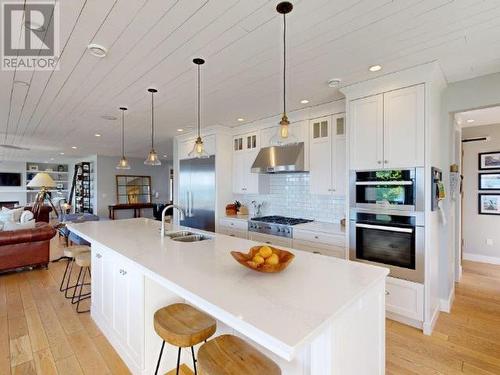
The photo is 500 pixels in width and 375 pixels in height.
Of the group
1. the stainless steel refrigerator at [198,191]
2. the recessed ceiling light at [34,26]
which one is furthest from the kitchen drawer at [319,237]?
the recessed ceiling light at [34,26]

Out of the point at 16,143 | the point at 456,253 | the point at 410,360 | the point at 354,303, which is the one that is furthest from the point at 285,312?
the point at 16,143

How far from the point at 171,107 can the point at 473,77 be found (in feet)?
12.0

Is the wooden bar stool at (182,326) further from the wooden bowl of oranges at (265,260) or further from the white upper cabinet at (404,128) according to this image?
the white upper cabinet at (404,128)

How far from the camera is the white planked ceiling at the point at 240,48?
1675 millimetres

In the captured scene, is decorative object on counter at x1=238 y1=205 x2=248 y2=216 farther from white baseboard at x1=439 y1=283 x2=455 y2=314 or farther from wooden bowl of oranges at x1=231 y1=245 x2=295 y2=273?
wooden bowl of oranges at x1=231 y1=245 x2=295 y2=273

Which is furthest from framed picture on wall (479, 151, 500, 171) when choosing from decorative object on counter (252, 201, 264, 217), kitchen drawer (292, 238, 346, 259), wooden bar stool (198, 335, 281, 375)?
wooden bar stool (198, 335, 281, 375)

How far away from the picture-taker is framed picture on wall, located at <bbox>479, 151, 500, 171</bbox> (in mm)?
4395

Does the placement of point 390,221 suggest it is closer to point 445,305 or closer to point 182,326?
point 445,305

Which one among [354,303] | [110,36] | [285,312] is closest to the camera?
[285,312]

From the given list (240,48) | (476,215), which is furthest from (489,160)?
(240,48)

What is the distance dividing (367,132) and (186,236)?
7.47 ft

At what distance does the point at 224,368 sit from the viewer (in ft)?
4.00

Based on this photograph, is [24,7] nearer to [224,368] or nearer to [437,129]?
[224,368]

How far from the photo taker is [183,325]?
5.03 ft
